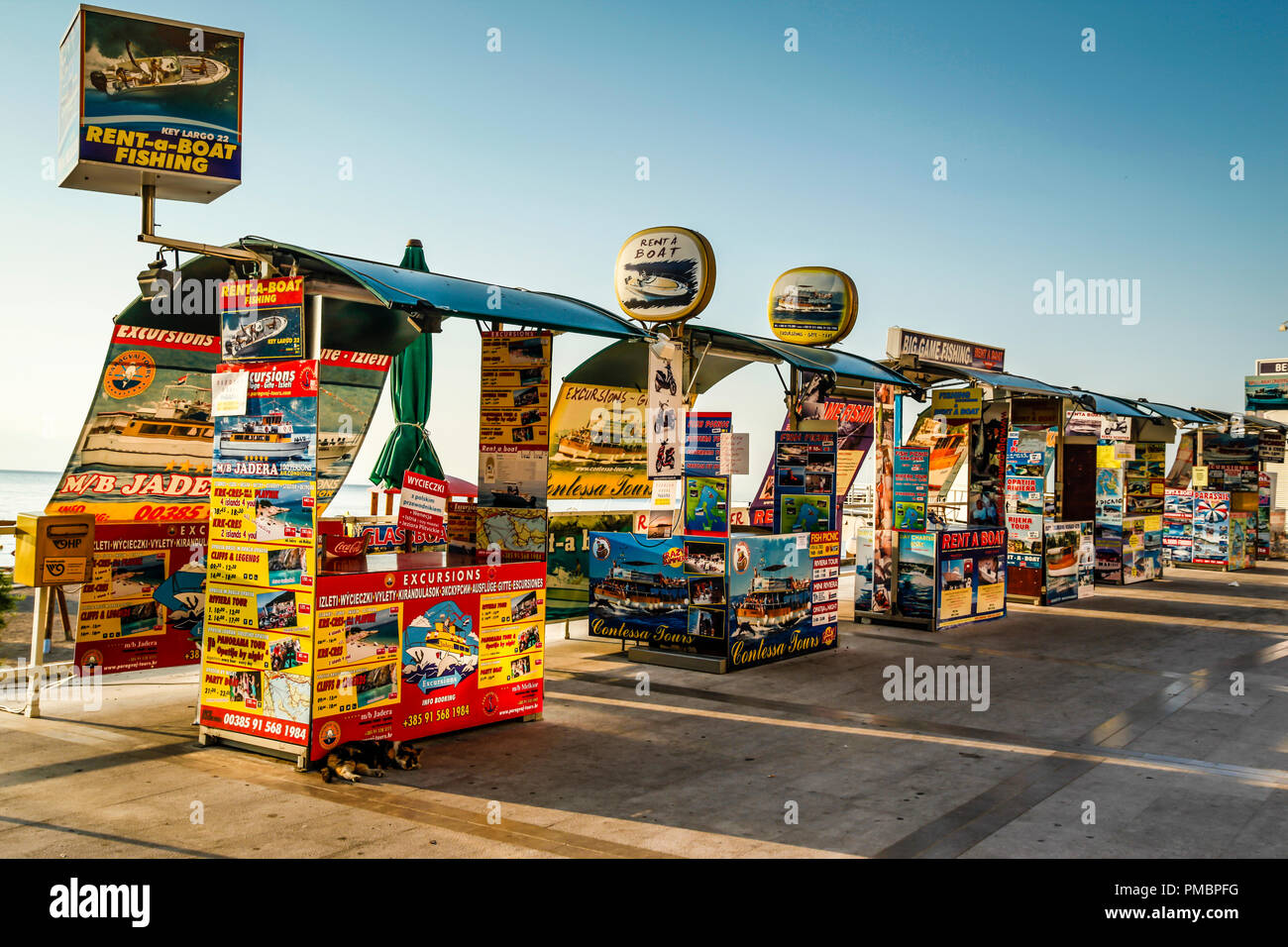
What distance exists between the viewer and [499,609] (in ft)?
27.2

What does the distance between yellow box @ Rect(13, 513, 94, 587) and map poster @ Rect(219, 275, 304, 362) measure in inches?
78.4

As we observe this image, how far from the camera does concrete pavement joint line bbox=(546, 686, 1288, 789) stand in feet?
24.3

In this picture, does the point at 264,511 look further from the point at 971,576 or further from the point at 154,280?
the point at 971,576

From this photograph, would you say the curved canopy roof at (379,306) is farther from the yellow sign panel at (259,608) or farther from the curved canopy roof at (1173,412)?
the curved canopy roof at (1173,412)

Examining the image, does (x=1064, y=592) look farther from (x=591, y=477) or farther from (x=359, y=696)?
(x=359, y=696)

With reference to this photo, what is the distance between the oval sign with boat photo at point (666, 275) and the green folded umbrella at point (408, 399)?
2.59 meters

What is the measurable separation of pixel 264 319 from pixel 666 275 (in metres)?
5.99

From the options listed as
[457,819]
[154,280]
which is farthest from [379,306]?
[457,819]

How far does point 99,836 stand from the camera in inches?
216

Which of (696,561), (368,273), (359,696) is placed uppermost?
(368,273)

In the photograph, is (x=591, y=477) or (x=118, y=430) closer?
(x=118, y=430)

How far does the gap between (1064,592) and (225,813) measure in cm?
1633

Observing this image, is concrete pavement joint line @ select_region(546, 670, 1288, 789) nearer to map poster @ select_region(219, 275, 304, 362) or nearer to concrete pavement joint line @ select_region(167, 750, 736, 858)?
A: concrete pavement joint line @ select_region(167, 750, 736, 858)
